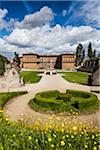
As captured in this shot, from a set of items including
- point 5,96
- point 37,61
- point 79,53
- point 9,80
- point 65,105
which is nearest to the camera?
point 65,105

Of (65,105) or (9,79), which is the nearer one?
(65,105)

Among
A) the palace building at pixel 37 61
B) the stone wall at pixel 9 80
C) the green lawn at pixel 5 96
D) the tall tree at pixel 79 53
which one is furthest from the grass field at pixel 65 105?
the palace building at pixel 37 61

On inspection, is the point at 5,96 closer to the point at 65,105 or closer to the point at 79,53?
the point at 65,105

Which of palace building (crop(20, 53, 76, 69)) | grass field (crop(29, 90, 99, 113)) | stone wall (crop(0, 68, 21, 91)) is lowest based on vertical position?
grass field (crop(29, 90, 99, 113))


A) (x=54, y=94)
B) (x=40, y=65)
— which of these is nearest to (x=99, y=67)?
(x=54, y=94)

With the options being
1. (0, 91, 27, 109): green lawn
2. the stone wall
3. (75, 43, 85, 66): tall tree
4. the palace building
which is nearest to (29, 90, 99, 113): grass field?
(0, 91, 27, 109): green lawn

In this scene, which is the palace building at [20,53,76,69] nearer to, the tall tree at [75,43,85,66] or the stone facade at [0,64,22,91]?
the tall tree at [75,43,85,66]

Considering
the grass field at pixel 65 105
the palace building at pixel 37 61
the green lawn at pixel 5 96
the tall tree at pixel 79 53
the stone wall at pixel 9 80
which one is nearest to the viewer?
the grass field at pixel 65 105

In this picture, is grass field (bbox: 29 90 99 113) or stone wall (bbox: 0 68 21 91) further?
stone wall (bbox: 0 68 21 91)

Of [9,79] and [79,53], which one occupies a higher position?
[79,53]

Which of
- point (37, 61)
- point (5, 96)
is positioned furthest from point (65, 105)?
point (37, 61)

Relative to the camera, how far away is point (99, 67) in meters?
27.3

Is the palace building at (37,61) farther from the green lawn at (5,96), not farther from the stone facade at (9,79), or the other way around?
the green lawn at (5,96)

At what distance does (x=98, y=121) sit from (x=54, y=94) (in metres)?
6.97
